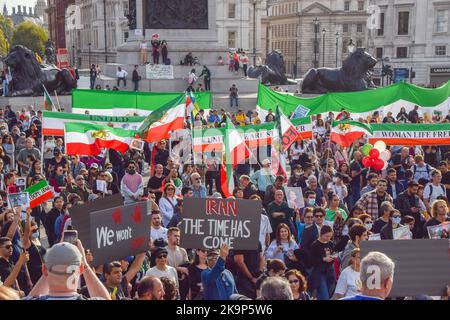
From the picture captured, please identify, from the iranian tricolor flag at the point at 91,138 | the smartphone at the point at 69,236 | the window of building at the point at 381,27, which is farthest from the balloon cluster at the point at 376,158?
the window of building at the point at 381,27

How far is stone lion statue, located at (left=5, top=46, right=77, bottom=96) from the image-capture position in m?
29.4

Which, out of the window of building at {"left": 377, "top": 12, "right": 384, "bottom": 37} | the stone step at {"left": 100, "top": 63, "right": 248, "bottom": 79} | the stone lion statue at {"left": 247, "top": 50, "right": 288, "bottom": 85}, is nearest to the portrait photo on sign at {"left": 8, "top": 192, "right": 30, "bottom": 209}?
the stone step at {"left": 100, "top": 63, "right": 248, "bottom": 79}

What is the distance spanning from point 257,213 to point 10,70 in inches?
1012

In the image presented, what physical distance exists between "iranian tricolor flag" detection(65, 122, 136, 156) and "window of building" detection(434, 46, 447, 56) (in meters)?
53.0

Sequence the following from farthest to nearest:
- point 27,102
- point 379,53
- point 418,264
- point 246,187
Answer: point 379,53 → point 27,102 → point 246,187 → point 418,264

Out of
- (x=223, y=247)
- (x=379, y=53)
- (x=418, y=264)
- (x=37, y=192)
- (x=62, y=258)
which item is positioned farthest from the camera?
(x=379, y=53)

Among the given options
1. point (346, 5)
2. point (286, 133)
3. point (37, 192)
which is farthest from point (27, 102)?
point (346, 5)

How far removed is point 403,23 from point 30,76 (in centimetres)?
4198

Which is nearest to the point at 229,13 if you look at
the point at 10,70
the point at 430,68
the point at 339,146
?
the point at 430,68

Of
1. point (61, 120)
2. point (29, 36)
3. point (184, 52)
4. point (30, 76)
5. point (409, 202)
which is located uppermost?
point (29, 36)

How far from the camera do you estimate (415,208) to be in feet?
32.1

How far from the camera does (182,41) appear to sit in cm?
3344

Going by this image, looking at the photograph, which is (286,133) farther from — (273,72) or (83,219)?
(273,72)

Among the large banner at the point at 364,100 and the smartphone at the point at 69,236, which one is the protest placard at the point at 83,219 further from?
the large banner at the point at 364,100
